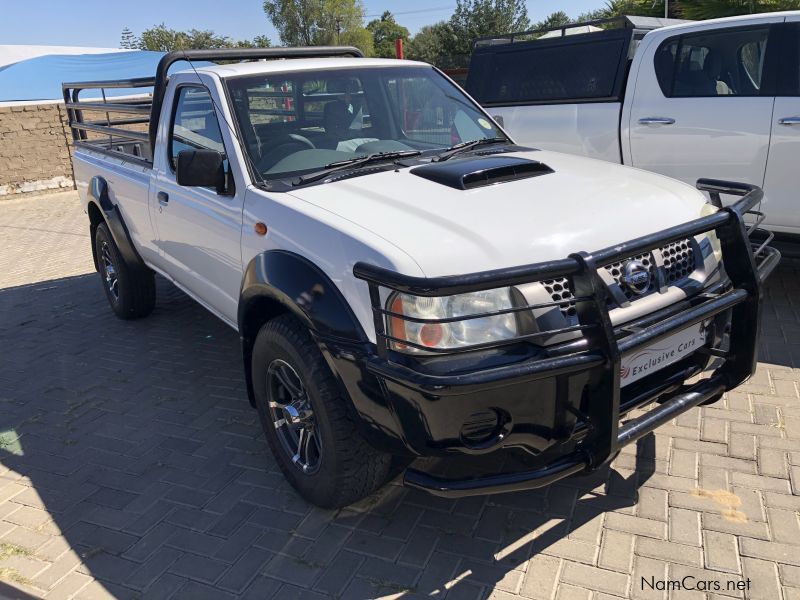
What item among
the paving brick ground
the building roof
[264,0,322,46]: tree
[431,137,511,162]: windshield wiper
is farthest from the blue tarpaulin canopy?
[264,0,322,46]: tree

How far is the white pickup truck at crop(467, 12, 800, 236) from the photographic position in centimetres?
496

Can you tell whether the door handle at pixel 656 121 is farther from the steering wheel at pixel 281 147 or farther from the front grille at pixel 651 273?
the steering wheel at pixel 281 147

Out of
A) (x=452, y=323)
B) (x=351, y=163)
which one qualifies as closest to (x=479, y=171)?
(x=351, y=163)

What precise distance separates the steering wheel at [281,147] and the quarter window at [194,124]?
248 mm

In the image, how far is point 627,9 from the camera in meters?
19.5

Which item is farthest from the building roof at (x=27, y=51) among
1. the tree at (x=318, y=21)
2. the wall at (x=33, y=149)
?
the tree at (x=318, y=21)

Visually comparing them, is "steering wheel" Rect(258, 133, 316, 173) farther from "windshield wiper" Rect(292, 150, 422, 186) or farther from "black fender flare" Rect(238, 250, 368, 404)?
"black fender flare" Rect(238, 250, 368, 404)

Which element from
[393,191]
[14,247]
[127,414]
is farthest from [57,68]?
[393,191]

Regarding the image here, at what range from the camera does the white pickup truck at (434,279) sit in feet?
7.70

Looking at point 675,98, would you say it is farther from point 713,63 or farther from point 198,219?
point 198,219

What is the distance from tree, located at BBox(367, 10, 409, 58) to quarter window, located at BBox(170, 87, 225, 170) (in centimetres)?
7218

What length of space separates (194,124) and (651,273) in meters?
2.67

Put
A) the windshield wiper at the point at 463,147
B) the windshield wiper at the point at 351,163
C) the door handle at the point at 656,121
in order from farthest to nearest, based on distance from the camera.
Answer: the door handle at the point at 656,121 < the windshield wiper at the point at 463,147 < the windshield wiper at the point at 351,163

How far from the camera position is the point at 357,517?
10.3 ft
